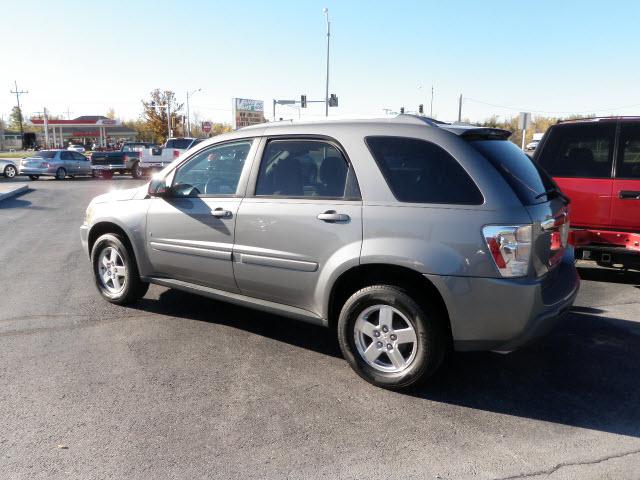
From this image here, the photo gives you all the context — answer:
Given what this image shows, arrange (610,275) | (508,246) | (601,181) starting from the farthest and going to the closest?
(610,275), (601,181), (508,246)

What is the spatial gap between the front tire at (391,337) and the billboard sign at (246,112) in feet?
181

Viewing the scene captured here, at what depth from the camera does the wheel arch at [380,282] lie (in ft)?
11.7

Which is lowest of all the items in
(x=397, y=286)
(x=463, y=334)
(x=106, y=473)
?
(x=106, y=473)

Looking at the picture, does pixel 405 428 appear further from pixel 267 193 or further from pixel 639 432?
pixel 267 193

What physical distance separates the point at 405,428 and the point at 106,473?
1709 millimetres

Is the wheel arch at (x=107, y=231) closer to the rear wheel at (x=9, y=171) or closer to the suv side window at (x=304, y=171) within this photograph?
the suv side window at (x=304, y=171)

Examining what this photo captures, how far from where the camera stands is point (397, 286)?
363cm

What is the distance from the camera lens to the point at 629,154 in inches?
235

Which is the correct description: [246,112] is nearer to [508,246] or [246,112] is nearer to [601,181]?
[601,181]

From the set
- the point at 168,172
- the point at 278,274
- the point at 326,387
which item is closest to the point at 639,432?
the point at 326,387

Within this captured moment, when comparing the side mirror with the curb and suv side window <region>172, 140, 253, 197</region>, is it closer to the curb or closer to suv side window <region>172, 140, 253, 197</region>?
suv side window <region>172, 140, 253, 197</region>

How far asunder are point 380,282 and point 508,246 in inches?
35.4

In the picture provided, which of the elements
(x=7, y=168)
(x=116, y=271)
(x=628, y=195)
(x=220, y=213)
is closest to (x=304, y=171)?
(x=220, y=213)

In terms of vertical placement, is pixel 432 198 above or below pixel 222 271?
above
